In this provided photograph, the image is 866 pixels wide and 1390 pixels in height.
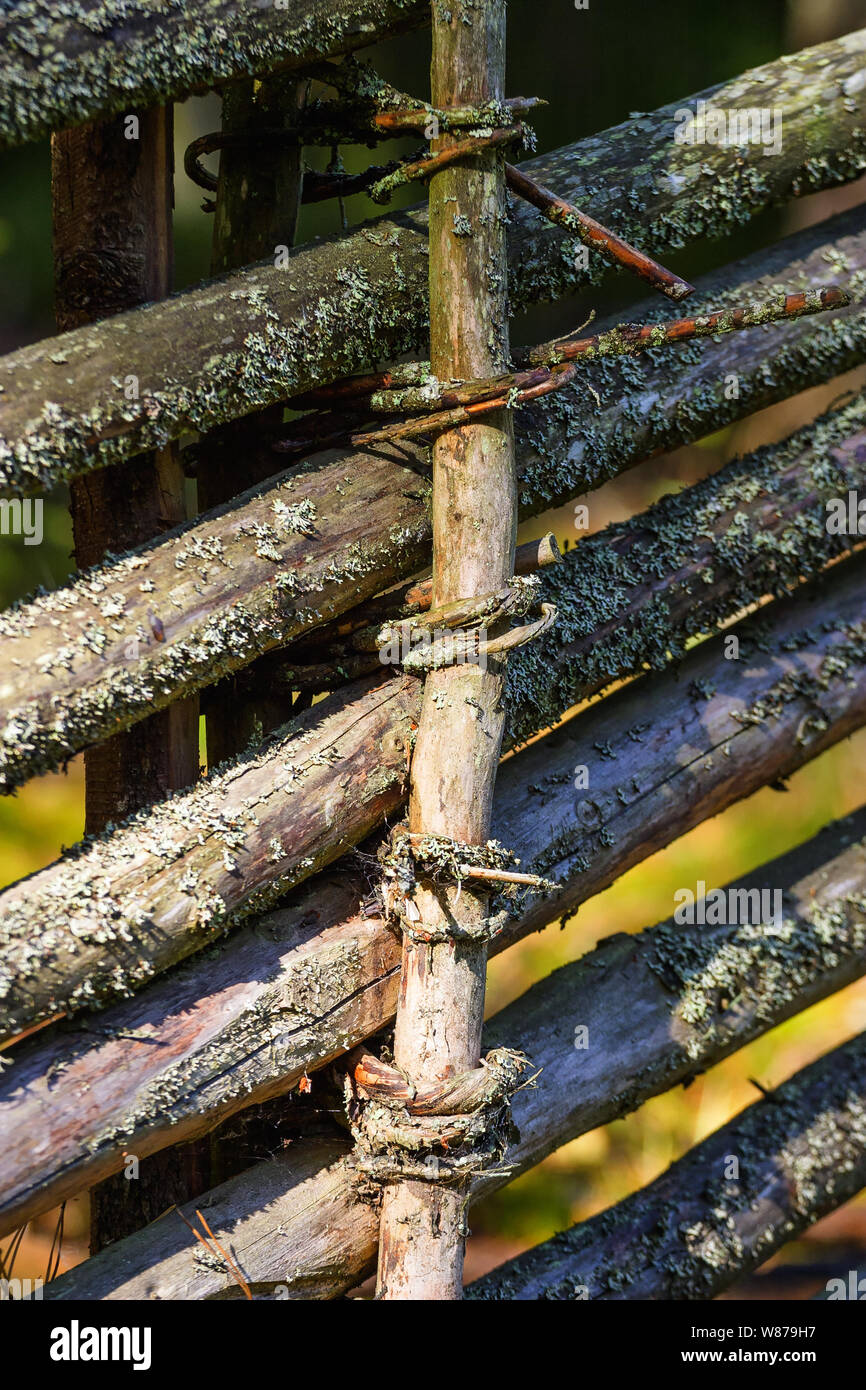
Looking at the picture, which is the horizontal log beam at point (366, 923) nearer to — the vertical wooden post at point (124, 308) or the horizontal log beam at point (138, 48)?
the vertical wooden post at point (124, 308)

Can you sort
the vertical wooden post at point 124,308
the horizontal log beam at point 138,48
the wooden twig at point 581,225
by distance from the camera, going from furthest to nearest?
the vertical wooden post at point 124,308 → the wooden twig at point 581,225 → the horizontal log beam at point 138,48


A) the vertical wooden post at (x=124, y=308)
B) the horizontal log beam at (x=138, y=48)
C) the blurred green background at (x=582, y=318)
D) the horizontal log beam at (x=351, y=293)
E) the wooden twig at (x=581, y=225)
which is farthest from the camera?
the blurred green background at (x=582, y=318)

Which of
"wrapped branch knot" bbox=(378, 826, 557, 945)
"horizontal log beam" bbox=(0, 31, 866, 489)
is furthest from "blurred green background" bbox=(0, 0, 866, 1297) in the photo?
"wrapped branch knot" bbox=(378, 826, 557, 945)

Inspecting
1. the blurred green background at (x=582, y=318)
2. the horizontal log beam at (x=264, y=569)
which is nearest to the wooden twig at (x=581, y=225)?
the horizontal log beam at (x=264, y=569)

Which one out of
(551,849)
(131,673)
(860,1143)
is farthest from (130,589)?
(860,1143)

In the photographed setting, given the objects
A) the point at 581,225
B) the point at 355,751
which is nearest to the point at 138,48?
the point at 581,225
